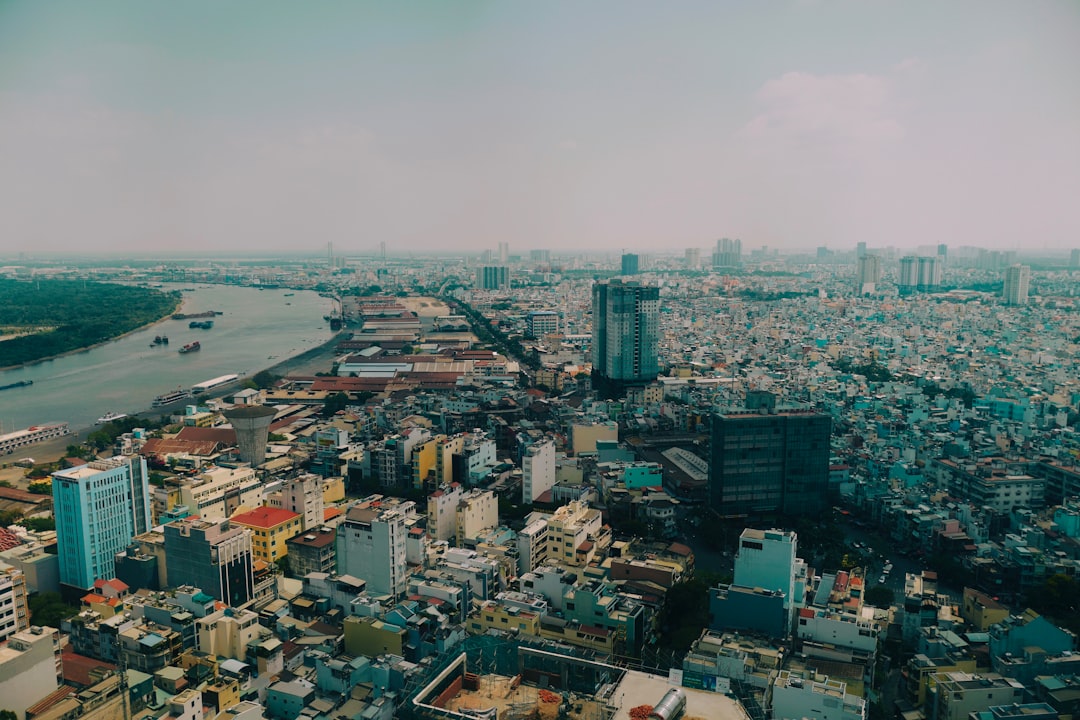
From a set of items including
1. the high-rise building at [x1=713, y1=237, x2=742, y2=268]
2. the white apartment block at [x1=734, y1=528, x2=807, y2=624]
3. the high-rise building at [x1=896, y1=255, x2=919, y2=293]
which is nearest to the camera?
the white apartment block at [x1=734, y1=528, x2=807, y2=624]

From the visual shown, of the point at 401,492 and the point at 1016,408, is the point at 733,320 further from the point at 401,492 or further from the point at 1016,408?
the point at 401,492

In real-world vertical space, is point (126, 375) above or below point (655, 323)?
below

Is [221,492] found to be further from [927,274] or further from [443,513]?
[927,274]

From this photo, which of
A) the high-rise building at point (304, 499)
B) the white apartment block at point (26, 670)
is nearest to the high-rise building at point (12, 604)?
the white apartment block at point (26, 670)

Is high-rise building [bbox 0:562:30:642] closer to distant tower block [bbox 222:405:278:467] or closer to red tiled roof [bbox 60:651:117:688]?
red tiled roof [bbox 60:651:117:688]

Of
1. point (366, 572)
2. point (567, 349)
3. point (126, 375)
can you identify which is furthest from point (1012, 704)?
point (126, 375)

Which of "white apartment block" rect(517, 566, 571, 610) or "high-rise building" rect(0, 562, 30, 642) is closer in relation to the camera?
"high-rise building" rect(0, 562, 30, 642)

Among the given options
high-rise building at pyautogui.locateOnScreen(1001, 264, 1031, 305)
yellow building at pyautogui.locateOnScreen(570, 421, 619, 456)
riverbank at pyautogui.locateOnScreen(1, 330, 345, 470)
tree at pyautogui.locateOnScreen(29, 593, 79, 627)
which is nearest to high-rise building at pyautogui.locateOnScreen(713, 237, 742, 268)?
high-rise building at pyautogui.locateOnScreen(1001, 264, 1031, 305)
